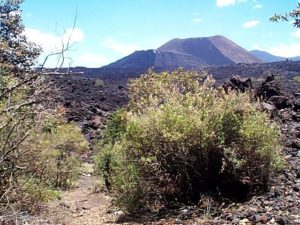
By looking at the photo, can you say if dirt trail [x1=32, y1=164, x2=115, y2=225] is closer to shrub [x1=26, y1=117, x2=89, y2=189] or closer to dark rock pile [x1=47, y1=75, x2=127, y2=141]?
shrub [x1=26, y1=117, x2=89, y2=189]

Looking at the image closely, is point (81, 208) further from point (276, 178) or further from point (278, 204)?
point (278, 204)

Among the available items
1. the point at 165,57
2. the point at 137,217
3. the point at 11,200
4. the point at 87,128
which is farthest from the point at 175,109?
the point at 165,57

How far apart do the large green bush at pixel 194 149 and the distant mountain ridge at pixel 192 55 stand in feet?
381

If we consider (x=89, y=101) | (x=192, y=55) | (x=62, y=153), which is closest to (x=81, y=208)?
(x=62, y=153)

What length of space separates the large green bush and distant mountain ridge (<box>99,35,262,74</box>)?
11618cm

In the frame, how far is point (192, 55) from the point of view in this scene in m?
157

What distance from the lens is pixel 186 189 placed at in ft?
34.0

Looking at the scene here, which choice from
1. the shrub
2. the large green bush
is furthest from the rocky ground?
the shrub

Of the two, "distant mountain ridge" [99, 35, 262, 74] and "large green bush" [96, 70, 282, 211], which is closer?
"large green bush" [96, 70, 282, 211]

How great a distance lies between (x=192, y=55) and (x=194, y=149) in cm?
14870

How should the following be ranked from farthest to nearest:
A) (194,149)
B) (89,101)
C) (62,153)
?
(89,101), (62,153), (194,149)

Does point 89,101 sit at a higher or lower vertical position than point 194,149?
lower

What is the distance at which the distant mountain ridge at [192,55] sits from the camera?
5354 inches

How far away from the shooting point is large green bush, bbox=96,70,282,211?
9812 mm
